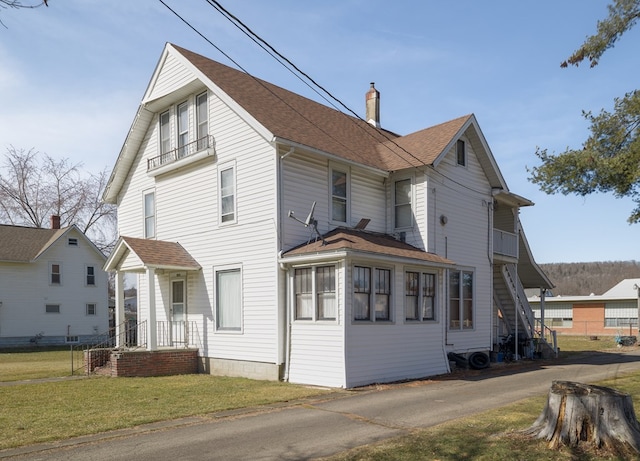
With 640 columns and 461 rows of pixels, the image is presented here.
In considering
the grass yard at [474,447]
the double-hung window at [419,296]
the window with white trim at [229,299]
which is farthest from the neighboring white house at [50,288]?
the grass yard at [474,447]

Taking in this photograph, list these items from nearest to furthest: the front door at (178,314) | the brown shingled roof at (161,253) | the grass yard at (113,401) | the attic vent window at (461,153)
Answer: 1. the grass yard at (113,401)
2. the brown shingled roof at (161,253)
3. the front door at (178,314)
4. the attic vent window at (461,153)

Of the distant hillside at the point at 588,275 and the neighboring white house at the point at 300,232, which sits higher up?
the neighboring white house at the point at 300,232

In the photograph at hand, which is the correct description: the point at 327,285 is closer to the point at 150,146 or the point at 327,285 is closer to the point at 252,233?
the point at 252,233

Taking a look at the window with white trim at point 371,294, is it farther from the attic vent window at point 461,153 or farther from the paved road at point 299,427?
the attic vent window at point 461,153

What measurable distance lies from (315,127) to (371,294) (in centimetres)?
635

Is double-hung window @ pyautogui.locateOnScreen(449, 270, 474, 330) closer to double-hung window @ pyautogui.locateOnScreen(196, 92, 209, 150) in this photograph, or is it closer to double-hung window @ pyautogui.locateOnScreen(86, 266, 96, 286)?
double-hung window @ pyautogui.locateOnScreen(196, 92, 209, 150)

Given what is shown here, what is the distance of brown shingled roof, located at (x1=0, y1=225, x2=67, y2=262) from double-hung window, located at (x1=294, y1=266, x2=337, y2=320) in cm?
2601

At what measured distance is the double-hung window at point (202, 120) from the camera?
60.0 ft

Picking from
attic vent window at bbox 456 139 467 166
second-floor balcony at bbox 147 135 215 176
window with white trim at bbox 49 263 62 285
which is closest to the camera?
second-floor balcony at bbox 147 135 215 176

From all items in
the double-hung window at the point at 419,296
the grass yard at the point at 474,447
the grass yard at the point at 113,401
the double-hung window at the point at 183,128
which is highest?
the double-hung window at the point at 183,128

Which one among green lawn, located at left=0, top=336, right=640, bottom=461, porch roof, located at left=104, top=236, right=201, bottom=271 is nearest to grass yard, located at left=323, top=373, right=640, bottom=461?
green lawn, located at left=0, top=336, right=640, bottom=461

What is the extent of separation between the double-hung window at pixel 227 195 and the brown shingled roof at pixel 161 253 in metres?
1.99

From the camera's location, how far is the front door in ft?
61.6

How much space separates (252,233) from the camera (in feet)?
53.6
